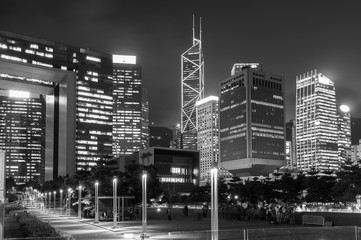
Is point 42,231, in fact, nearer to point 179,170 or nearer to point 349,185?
point 349,185

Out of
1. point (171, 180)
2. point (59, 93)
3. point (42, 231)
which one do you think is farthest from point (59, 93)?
point (42, 231)

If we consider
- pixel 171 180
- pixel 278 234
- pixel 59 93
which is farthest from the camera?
pixel 171 180

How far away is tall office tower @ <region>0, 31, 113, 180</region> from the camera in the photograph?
4945 inches

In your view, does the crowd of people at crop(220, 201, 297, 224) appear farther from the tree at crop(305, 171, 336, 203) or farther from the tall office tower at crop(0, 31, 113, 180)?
the tall office tower at crop(0, 31, 113, 180)

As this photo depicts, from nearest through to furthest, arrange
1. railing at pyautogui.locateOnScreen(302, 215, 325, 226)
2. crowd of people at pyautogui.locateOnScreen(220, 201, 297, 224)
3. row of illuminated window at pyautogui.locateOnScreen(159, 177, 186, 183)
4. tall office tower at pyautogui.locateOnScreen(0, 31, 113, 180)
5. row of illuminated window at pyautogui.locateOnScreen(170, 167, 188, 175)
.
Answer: railing at pyautogui.locateOnScreen(302, 215, 325, 226)
crowd of people at pyautogui.locateOnScreen(220, 201, 297, 224)
tall office tower at pyautogui.locateOnScreen(0, 31, 113, 180)
row of illuminated window at pyautogui.locateOnScreen(159, 177, 186, 183)
row of illuminated window at pyautogui.locateOnScreen(170, 167, 188, 175)

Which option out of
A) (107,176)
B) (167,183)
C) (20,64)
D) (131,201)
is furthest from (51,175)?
(131,201)

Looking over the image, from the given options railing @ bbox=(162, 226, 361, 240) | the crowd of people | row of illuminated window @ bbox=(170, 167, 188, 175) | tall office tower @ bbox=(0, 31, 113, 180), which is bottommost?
the crowd of people

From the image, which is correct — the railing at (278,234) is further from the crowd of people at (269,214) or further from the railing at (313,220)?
the crowd of people at (269,214)

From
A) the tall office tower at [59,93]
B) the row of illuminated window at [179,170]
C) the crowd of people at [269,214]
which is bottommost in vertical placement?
the crowd of people at [269,214]

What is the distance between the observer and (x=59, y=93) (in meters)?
147

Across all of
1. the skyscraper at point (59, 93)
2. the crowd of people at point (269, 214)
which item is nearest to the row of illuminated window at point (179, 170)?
the skyscraper at point (59, 93)

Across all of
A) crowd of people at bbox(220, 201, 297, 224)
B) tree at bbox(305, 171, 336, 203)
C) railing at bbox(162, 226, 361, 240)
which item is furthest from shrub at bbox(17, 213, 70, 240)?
tree at bbox(305, 171, 336, 203)

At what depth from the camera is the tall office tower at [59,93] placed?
412 feet

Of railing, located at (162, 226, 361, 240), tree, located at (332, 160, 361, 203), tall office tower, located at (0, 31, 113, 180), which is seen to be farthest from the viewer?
tall office tower, located at (0, 31, 113, 180)
